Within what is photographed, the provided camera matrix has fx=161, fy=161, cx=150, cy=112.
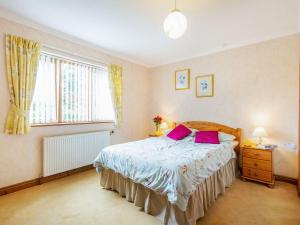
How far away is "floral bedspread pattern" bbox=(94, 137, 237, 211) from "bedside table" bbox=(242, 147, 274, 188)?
558 millimetres

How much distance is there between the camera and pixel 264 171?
2.72 m

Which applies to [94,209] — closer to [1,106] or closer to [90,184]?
[90,184]

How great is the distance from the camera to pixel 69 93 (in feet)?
10.5

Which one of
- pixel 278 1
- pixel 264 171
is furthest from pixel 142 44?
pixel 264 171

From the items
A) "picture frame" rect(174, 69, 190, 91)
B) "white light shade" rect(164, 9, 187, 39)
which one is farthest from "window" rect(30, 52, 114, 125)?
"white light shade" rect(164, 9, 187, 39)

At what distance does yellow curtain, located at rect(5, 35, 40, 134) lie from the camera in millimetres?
2402

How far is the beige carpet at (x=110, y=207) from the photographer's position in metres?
1.85

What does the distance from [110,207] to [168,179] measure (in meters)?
0.96

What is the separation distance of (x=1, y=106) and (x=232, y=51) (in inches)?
169

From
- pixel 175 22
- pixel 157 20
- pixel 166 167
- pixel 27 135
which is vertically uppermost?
pixel 157 20

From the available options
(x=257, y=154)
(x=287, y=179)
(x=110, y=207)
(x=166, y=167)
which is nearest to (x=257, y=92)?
(x=257, y=154)

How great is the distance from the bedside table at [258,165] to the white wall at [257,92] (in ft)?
1.48

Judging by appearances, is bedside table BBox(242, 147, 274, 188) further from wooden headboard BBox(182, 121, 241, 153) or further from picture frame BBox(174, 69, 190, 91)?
picture frame BBox(174, 69, 190, 91)

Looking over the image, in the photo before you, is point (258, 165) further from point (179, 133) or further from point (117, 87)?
point (117, 87)
